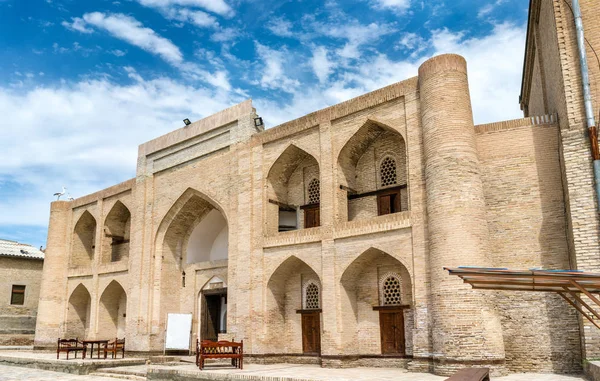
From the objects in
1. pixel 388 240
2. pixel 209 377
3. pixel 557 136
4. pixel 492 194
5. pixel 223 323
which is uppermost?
pixel 557 136

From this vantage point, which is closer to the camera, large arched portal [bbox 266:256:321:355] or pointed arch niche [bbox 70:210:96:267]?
large arched portal [bbox 266:256:321:355]

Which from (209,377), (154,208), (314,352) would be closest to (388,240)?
(314,352)

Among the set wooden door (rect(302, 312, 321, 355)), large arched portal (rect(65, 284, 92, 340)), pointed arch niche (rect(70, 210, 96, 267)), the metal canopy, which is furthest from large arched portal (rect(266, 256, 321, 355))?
pointed arch niche (rect(70, 210, 96, 267))

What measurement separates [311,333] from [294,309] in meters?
0.74

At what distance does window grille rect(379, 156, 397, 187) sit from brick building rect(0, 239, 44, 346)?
17.8m

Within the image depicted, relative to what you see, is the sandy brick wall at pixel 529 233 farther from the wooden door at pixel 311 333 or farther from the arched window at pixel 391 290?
the wooden door at pixel 311 333

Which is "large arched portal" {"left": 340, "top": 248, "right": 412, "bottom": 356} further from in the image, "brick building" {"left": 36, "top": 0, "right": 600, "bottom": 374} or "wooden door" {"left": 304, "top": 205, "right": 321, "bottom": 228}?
"wooden door" {"left": 304, "top": 205, "right": 321, "bottom": 228}

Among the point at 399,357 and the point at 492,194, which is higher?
the point at 492,194

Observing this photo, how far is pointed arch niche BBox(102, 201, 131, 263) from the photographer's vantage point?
63.9ft

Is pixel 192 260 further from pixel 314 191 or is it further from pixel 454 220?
pixel 454 220

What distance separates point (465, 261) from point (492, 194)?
170 centimetres

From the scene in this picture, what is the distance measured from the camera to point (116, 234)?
19.9 m

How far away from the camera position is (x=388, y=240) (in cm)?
1166

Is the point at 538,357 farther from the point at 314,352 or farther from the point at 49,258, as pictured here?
the point at 49,258
